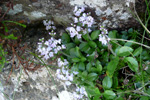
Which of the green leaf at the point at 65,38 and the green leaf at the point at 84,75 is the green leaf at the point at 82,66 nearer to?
the green leaf at the point at 84,75

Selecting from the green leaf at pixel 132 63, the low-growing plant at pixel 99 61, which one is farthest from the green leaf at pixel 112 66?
the green leaf at pixel 132 63

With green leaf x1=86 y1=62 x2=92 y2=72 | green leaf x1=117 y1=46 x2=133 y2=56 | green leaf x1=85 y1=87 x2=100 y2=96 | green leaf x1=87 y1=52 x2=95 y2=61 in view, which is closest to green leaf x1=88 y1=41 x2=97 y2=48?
green leaf x1=87 y1=52 x2=95 y2=61

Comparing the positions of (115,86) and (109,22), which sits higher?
(109,22)

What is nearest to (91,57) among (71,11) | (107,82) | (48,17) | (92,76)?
(92,76)

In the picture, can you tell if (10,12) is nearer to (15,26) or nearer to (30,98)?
(15,26)

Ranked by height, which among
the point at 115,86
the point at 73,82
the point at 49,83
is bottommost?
the point at 49,83

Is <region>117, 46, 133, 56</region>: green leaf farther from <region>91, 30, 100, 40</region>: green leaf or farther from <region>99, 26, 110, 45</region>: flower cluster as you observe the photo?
<region>91, 30, 100, 40</region>: green leaf

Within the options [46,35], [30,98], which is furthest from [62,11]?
[30,98]
